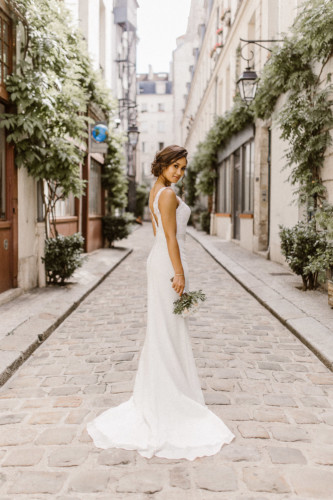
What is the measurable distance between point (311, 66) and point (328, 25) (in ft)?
5.69

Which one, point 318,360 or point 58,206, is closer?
point 318,360

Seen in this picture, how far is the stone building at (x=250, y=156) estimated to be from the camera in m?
11.4

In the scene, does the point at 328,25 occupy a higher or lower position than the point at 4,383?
higher

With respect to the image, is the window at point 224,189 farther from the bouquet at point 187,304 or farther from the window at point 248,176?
the bouquet at point 187,304

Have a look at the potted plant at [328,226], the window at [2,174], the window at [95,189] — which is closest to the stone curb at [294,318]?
the potted plant at [328,226]

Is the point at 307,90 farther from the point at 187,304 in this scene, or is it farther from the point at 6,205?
A: the point at 187,304

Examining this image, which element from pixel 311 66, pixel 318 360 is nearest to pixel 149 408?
pixel 318 360

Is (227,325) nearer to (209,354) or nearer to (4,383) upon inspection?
(209,354)

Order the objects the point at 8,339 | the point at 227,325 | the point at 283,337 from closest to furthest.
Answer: the point at 8,339 < the point at 283,337 < the point at 227,325

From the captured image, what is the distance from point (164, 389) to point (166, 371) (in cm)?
11

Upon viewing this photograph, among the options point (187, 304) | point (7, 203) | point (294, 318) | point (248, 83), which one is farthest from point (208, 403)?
point (248, 83)

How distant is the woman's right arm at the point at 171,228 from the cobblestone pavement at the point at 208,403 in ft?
→ 3.40

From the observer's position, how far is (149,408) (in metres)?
3.02

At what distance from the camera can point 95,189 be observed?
15578 mm
